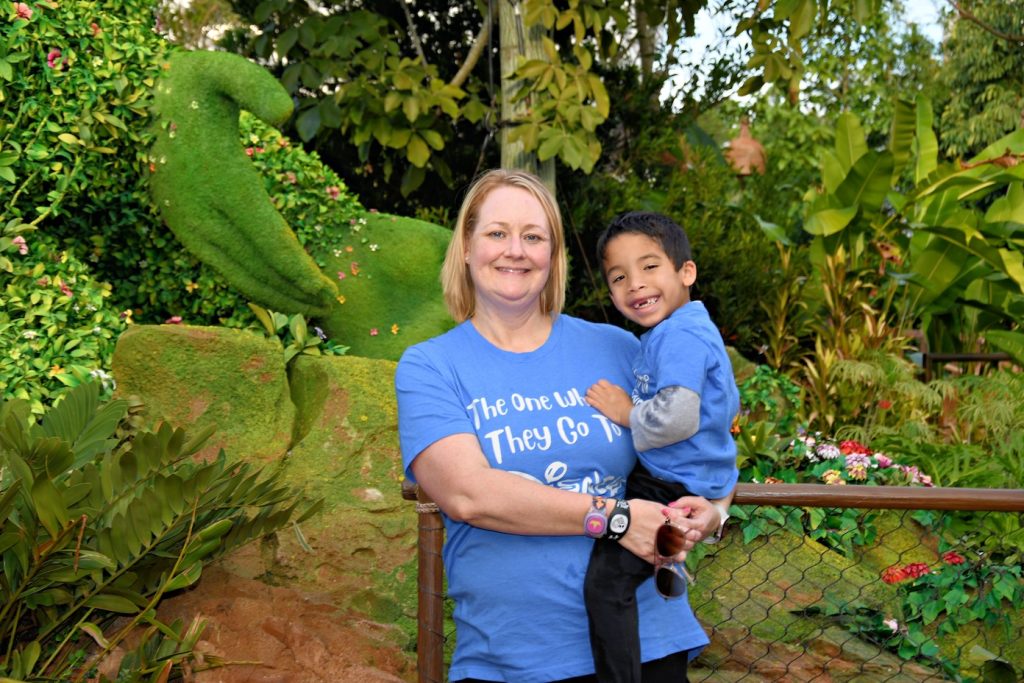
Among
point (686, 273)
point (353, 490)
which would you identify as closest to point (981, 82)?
point (353, 490)

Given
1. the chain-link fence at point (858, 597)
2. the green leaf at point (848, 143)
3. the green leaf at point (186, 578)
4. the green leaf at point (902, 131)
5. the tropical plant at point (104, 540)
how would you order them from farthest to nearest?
1. the green leaf at point (902, 131)
2. the green leaf at point (848, 143)
3. the chain-link fence at point (858, 597)
4. the green leaf at point (186, 578)
5. the tropical plant at point (104, 540)

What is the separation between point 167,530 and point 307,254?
266cm

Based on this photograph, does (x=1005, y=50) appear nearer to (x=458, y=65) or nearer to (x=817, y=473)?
(x=458, y=65)

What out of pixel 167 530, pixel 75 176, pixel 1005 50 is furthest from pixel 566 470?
pixel 1005 50

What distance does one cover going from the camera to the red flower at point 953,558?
15.1 feet

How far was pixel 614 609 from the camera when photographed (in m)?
1.88

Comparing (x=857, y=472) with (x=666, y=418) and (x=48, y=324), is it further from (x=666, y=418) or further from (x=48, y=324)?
(x=48, y=324)

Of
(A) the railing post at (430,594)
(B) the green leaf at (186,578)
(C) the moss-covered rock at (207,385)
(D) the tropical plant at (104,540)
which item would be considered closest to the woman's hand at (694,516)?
(A) the railing post at (430,594)

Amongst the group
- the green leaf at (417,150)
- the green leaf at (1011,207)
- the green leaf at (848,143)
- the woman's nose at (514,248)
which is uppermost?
the green leaf at (848,143)

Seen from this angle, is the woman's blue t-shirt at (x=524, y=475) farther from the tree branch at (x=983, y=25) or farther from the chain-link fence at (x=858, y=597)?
the tree branch at (x=983, y=25)

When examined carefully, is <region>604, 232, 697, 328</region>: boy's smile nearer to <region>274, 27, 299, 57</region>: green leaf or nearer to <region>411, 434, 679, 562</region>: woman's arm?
<region>411, 434, 679, 562</region>: woman's arm

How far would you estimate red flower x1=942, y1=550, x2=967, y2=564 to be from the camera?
4617mm

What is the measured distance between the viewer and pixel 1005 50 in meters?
16.3

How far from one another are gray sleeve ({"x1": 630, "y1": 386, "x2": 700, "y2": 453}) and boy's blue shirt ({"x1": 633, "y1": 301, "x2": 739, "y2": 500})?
0.02 m
